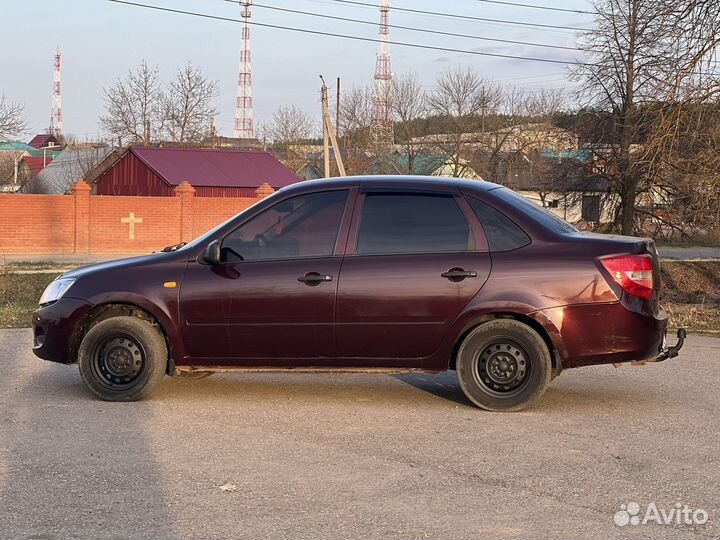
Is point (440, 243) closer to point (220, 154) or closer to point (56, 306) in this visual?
point (56, 306)

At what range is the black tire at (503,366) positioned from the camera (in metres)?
6.84

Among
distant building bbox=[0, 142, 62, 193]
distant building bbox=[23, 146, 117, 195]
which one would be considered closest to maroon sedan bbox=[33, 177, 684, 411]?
distant building bbox=[23, 146, 117, 195]

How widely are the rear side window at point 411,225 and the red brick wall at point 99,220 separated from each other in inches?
1138

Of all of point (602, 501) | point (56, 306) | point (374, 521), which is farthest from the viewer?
point (56, 306)

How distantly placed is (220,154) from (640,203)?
20628 mm

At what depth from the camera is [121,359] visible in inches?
Answer: 288

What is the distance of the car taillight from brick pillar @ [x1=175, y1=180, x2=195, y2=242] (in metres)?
32.7

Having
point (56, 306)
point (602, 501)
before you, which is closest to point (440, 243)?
point (602, 501)

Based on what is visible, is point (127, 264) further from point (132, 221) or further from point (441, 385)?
point (132, 221)

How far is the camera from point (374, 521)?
4.57 m

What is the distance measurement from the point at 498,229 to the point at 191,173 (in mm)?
39367

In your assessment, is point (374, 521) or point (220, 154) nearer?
point (374, 521)

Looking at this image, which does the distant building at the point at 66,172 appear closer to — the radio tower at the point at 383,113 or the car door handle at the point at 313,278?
the radio tower at the point at 383,113

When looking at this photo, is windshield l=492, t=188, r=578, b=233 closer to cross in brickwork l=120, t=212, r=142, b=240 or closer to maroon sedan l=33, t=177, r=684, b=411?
maroon sedan l=33, t=177, r=684, b=411
